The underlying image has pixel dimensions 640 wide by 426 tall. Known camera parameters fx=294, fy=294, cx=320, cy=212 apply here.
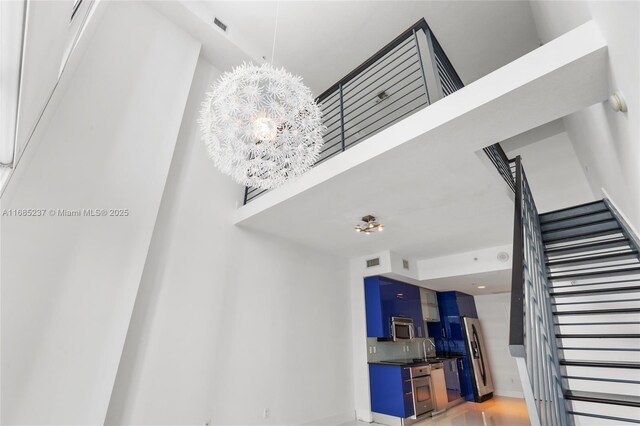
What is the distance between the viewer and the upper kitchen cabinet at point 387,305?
5344 millimetres

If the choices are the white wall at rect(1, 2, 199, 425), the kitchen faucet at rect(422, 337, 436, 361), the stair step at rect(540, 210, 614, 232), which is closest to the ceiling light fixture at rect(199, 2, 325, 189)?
the white wall at rect(1, 2, 199, 425)

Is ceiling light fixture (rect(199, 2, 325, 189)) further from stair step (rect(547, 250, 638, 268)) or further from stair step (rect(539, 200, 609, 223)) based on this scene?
stair step (rect(539, 200, 609, 223))

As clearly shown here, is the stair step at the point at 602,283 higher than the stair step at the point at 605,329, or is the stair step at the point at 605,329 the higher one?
the stair step at the point at 602,283

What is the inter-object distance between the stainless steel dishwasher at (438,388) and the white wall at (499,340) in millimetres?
2629

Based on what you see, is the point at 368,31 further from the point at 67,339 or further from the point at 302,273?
the point at 67,339

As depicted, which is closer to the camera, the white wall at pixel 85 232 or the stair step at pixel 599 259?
the white wall at pixel 85 232

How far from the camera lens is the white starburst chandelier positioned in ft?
6.76

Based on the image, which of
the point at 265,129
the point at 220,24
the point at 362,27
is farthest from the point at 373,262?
the point at 220,24

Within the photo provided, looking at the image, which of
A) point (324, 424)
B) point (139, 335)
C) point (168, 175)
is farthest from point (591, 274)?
point (168, 175)

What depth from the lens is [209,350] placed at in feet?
11.4

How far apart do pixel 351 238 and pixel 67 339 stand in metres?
3.62

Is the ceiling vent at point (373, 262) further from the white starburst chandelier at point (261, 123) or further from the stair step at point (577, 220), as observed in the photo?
the white starburst chandelier at point (261, 123)

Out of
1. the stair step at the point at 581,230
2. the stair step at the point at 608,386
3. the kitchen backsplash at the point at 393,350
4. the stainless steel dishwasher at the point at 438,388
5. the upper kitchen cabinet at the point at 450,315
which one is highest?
the stair step at the point at 581,230

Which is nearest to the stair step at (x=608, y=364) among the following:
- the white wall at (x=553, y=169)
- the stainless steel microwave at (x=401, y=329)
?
the stainless steel microwave at (x=401, y=329)
